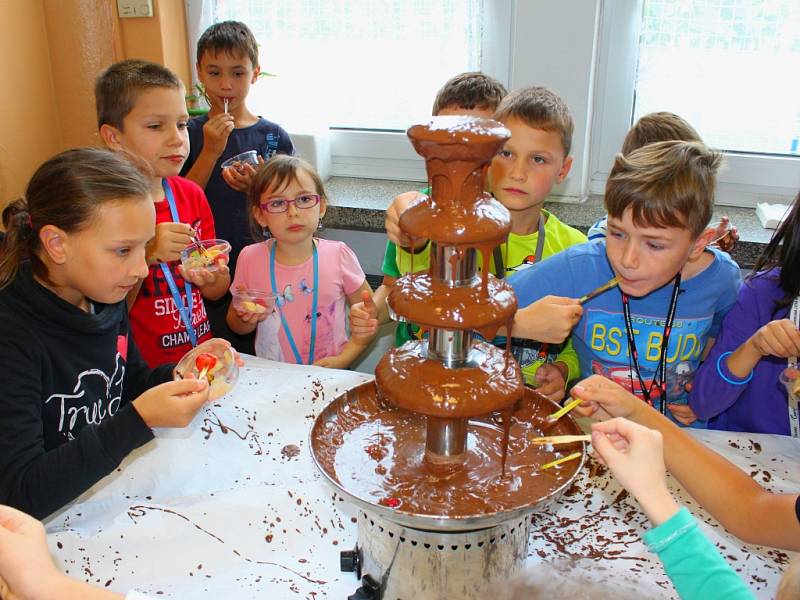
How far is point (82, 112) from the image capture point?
357 cm

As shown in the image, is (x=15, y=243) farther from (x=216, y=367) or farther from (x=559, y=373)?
(x=559, y=373)

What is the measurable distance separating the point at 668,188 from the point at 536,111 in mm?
576

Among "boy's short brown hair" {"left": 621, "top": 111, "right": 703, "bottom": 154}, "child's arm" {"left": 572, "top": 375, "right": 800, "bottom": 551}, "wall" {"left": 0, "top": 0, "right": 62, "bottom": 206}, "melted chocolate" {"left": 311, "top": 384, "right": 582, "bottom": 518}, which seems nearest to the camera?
"melted chocolate" {"left": 311, "top": 384, "right": 582, "bottom": 518}

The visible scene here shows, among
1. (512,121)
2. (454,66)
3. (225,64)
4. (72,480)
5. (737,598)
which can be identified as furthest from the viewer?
(454,66)

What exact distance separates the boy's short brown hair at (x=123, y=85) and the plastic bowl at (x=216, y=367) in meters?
1.06

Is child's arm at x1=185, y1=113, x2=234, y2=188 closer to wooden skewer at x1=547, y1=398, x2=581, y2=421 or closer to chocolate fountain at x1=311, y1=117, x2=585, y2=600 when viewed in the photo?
chocolate fountain at x1=311, y1=117, x2=585, y2=600

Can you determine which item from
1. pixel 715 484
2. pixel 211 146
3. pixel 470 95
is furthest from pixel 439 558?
pixel 211 146

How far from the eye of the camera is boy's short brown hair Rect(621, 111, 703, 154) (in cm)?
231

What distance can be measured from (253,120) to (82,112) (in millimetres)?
1050

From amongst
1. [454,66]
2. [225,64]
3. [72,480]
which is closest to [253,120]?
[225,64]

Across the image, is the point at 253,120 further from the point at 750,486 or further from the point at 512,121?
the point at 750,486

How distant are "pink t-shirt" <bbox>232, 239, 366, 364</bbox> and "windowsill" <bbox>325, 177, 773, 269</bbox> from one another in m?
0.80

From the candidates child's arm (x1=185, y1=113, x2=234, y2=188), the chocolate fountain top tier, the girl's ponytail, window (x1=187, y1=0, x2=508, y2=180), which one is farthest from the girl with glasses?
the chocolate fountain top tier

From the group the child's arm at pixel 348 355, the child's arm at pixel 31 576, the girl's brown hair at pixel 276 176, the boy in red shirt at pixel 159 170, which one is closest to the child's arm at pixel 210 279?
the boy in red shirt at pixel 159 170
